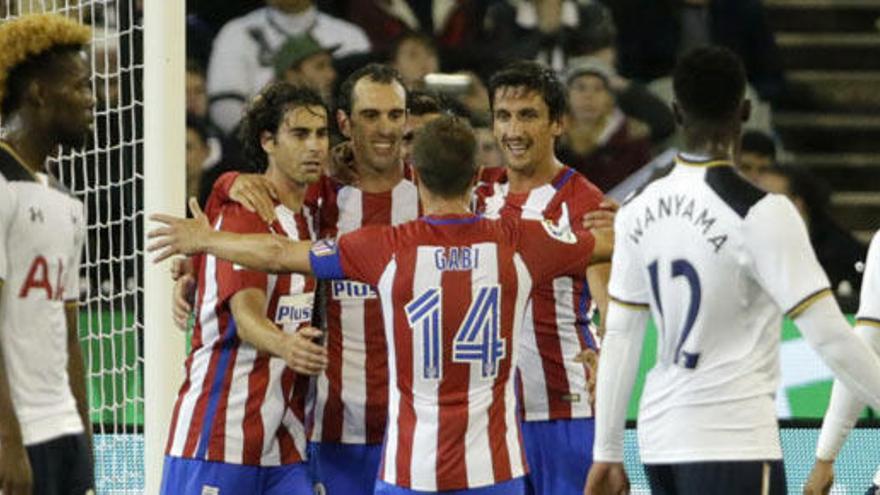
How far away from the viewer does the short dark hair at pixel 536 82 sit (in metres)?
7.02

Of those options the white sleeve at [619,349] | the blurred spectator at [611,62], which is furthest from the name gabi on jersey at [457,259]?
the blurred spectator at [611,62]

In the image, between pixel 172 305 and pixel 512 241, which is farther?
pixel 172 305

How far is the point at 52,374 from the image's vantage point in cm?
531

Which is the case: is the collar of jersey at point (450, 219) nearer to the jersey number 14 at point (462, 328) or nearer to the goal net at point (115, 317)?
the jersey number 14 at point (462, 328)

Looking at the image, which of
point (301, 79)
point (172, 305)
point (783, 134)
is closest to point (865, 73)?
point (783, 134)

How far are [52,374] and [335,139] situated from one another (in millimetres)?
3092

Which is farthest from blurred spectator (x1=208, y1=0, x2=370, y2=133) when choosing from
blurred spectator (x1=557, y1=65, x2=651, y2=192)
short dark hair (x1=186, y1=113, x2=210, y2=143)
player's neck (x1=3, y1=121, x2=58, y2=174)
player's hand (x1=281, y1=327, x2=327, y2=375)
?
player's neck (x1=3, y1=121, x2=58, y2=174)

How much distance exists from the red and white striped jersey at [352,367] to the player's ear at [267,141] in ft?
0.84

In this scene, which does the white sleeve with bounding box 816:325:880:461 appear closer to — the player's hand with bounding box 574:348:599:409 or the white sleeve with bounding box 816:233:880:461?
the white sleeve with bounding box 816:233:880:461

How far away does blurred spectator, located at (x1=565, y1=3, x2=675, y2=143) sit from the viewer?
40.5ft

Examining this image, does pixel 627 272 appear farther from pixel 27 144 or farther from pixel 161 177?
pixel 161 177

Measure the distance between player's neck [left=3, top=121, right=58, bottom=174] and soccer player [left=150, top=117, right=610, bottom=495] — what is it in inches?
35.9

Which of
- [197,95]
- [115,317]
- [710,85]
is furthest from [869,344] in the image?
[197,95]

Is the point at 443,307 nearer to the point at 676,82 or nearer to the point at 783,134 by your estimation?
the point at 676,82
